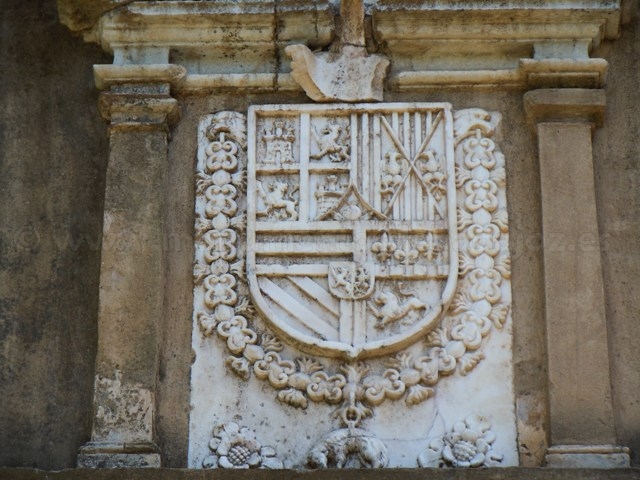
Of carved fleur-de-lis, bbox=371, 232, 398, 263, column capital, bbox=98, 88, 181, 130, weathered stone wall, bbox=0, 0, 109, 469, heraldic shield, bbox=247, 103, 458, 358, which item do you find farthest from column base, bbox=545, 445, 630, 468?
column capital, bbox=98, 88, 181, 130

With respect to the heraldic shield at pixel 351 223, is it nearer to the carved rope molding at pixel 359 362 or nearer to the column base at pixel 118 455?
the carved rope molding at pixel 359 362

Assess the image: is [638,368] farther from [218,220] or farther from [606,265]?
[218,220]

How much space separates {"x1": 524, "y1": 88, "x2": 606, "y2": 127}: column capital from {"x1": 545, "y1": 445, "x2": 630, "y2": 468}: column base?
1.68 metres

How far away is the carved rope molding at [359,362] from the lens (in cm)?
780

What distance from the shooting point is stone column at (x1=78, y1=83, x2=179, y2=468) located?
7.70 metres

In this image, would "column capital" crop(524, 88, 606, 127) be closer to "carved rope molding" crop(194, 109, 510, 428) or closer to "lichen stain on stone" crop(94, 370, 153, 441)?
"carved rope molding" crop(194, 109, 510, 428)

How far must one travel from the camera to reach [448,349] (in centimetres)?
786

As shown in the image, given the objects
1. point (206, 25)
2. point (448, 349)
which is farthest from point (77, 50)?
point (448, 349)

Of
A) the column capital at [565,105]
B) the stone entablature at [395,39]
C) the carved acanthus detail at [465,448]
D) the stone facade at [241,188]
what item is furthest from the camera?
the stone entablature at [395,39]

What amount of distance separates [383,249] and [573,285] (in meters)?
0.91

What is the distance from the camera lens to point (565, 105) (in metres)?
8.25

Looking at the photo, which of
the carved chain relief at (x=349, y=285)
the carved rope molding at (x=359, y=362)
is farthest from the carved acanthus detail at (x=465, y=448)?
the carved rope molding at (x=359, y=362)

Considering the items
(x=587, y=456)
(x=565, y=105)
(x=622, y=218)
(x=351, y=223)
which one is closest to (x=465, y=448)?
(x=587, y=456)

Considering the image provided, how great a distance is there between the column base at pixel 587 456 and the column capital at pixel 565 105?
1681 mm
